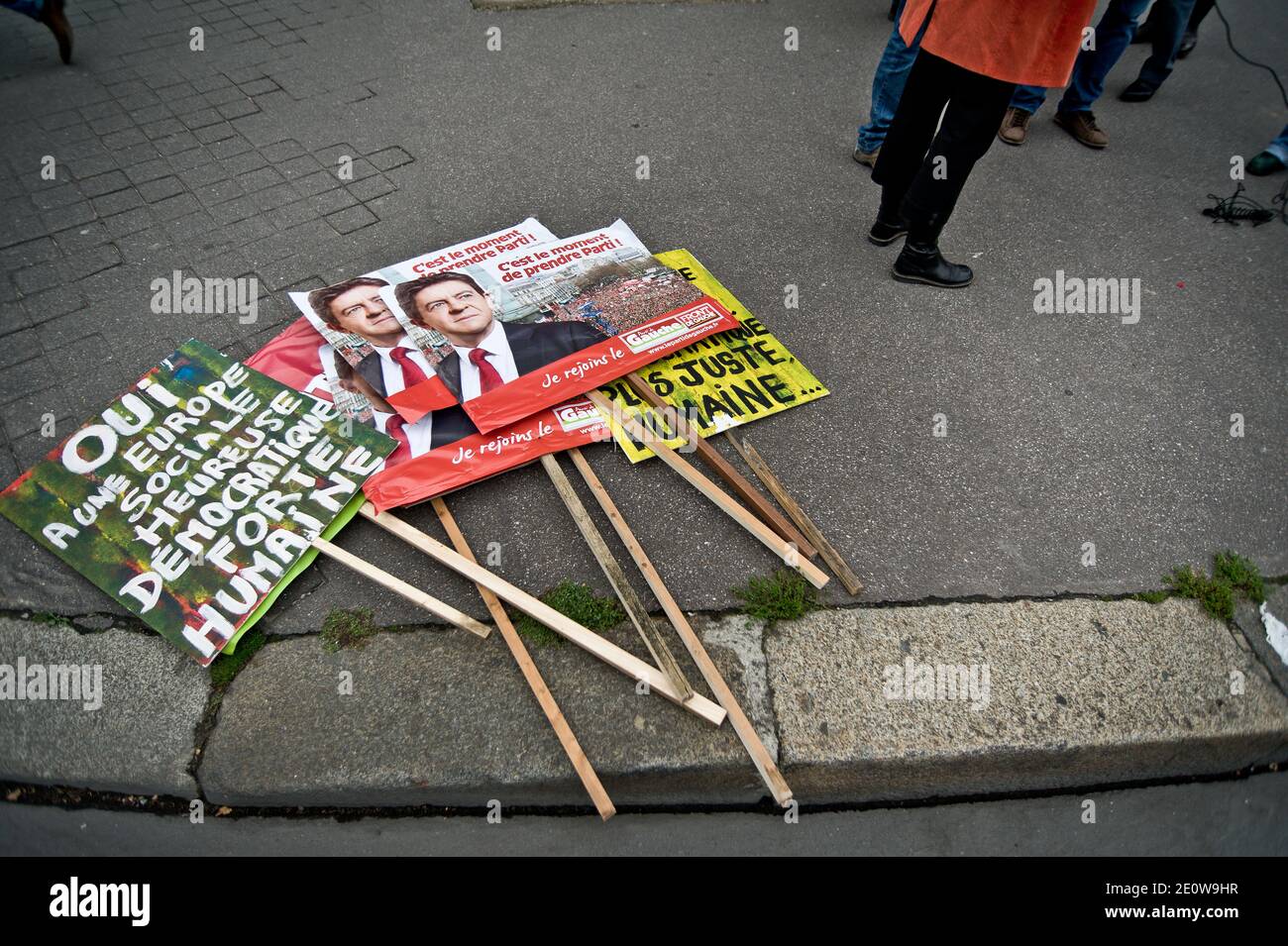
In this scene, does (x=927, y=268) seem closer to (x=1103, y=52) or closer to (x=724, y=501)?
(x=724, y=501)

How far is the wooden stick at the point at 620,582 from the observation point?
6.56 ft

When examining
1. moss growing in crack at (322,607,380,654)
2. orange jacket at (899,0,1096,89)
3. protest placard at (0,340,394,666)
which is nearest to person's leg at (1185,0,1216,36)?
orange jacket at (899,0,1096,89)

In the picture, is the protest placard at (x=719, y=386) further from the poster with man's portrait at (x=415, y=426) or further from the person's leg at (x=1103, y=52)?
the person's leg at (x=1103, y=52)

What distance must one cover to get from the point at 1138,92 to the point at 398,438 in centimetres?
475

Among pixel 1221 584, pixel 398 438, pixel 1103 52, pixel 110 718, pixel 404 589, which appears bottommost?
pixel 110 718

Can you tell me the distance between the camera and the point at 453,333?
2.74 metres

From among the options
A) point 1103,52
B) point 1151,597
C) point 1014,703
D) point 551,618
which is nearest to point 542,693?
point 551,618

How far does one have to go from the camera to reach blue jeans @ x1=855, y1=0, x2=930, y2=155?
3.48 meters

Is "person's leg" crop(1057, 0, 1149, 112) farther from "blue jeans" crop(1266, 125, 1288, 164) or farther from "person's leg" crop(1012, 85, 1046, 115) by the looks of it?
"blue jeans" crop(1266, 125, 1288, 164)

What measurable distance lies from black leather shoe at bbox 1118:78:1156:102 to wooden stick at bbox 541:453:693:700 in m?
4.37

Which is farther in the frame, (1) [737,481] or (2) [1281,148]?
(2) [1281,148]

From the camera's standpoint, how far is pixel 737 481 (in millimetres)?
2424

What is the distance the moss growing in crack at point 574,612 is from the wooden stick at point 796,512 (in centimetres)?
63

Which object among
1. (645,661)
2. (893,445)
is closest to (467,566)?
(645,661)
